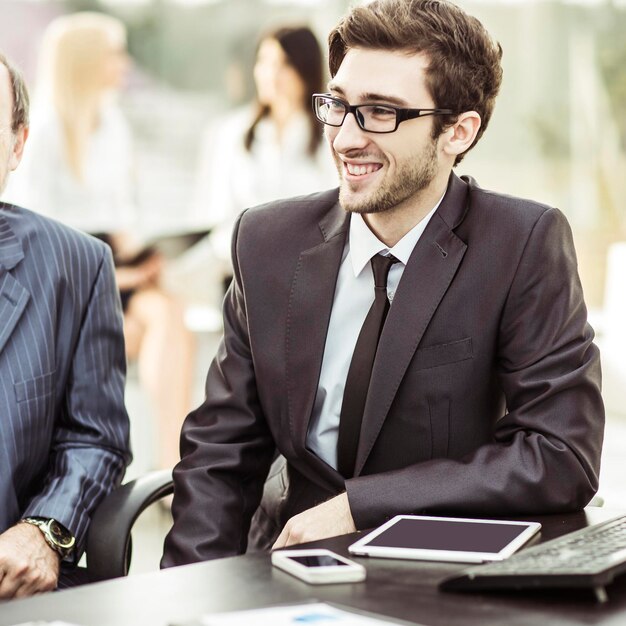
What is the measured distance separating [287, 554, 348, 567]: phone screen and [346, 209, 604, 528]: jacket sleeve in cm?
38

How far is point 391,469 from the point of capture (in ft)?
6.33

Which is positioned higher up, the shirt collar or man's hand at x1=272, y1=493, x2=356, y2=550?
Answer: the shirt collar

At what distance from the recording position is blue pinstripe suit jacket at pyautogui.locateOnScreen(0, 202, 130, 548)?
6.30 ft

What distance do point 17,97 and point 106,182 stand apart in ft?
10.1

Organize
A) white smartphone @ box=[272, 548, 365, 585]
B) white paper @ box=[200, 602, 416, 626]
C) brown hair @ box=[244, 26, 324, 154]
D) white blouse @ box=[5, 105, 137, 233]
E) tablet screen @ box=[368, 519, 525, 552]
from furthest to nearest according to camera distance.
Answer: brown hair @ box=[244, 26, 324, 154] < white blouse @ box=[5, 105, 137, 233] < tablet screen @ box=[368, 519, 525, 552] < white smartphone @ box=[272, 548, 365, 585] < white paper @ box=[200, 602, 416, 626]

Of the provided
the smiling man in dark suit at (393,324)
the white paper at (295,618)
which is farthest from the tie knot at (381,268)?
the white paper at (295,618)

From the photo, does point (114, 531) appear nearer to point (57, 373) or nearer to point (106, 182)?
point (57, 373)

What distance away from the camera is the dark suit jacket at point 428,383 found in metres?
1.75

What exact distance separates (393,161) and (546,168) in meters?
4.45

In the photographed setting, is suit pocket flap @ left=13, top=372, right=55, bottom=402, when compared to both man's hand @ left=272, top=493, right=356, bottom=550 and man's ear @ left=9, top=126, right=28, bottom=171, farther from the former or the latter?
man's hand @ left=272, top=493, right=356, bottom=550

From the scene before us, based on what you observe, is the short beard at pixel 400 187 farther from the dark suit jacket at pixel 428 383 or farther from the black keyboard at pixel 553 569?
the black keyboard at pixel 553 569

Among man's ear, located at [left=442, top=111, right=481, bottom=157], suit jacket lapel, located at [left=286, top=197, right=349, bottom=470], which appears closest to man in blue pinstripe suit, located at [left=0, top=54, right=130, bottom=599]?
suit jacket lapel, located at [left=286, top=197, right=349, bottom=470]

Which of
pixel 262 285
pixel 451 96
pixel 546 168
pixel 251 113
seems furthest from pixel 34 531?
pixel 546 168

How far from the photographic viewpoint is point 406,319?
6.17 ft
